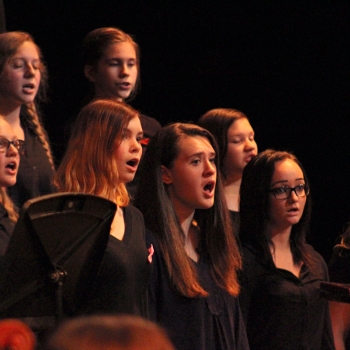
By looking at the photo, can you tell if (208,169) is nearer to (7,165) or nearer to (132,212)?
(132,212)

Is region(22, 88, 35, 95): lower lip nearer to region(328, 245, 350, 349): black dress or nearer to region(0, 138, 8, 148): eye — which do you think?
region(0, 138, 8, 148): eye

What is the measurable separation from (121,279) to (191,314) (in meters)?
0.42

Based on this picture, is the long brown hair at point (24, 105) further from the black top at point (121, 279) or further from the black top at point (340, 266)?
the black top at point (340, 266)

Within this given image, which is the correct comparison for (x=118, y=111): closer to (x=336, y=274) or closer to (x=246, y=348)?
(x=246, y=348)

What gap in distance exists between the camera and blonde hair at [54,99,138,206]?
3.28 m

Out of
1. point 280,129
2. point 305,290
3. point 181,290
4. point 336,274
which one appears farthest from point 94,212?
point 280,129

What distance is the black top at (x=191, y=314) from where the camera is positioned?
3.34 metres

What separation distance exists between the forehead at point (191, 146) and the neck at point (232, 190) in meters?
0.73

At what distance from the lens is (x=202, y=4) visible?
18.3ft

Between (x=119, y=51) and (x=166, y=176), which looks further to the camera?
(x=119, y=51)

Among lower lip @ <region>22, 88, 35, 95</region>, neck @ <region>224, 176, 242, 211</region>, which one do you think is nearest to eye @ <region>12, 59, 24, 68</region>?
lower lip @ <region>22, 88, 35, 95</region>

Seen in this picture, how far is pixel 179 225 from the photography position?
354 cm

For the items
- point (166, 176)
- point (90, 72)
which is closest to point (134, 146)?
point (166, 176)

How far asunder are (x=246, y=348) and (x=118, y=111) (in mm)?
1033
